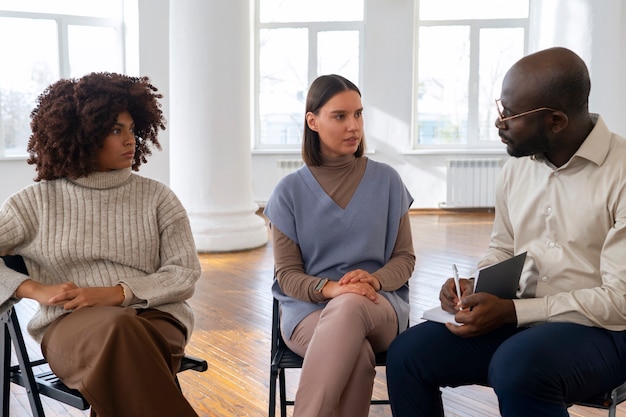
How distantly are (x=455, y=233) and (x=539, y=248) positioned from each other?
579 cm

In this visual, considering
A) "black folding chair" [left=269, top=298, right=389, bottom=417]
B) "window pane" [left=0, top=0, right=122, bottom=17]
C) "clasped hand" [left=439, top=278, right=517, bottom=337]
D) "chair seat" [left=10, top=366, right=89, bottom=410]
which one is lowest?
"chair seat" [left=10, top=366, right=89, bottom=410]

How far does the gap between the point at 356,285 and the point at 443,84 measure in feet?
26.0

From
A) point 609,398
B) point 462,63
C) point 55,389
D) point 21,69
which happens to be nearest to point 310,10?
point 462,63

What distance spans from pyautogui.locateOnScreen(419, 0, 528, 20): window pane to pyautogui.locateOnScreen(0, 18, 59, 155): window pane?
15.6 ft

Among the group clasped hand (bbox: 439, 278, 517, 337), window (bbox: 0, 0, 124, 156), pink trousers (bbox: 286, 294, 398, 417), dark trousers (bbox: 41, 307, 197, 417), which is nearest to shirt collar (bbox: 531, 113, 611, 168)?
clasped hand (bbox: 439, 278, 517, 337)

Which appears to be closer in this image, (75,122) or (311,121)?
(75,122)

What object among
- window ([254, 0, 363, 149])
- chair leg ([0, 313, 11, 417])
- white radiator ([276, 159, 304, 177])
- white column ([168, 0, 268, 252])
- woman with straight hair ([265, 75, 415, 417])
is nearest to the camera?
chair leg ([0, 313, 11, 417])

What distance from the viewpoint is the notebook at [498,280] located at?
6.36ft

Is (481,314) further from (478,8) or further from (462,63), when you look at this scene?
(478,8)

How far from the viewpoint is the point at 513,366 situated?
70.2 inches

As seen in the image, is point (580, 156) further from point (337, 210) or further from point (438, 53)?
point (438, 53)

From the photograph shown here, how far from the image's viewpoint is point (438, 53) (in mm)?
9695

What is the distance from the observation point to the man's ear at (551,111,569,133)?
1979 millimetres

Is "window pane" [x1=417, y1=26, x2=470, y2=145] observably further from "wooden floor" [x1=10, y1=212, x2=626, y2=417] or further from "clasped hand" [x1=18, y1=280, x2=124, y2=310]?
"clasped hand" [x1=18, y1=280, x2=124, y2=310]
